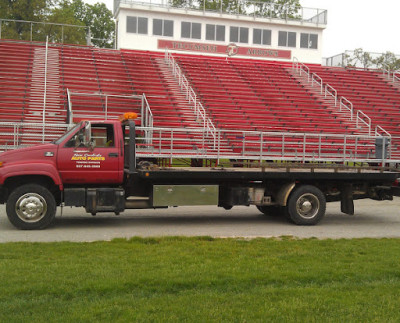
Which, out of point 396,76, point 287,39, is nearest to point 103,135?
point 287,39

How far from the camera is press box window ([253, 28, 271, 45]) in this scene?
34.6 metres

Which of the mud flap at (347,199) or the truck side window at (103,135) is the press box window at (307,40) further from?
the truck side window at (103,135)

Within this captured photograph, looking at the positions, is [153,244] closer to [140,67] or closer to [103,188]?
[103,188]

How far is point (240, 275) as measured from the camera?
6.03 m

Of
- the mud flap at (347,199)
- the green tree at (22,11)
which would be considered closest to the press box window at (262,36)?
the green tree at (22,11)

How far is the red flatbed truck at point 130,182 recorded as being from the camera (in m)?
9.67

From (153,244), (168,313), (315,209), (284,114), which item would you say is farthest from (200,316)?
(284,114)

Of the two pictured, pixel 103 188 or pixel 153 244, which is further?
pixel 103 188

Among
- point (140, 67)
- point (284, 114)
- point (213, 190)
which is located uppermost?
point (140, 67)

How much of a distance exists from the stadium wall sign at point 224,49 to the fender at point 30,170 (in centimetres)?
2425

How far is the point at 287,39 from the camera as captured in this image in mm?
35406

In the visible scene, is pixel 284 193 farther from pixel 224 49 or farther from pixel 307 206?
pixel 224 49

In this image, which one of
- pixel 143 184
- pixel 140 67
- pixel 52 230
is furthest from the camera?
pixel 140 67

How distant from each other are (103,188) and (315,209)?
4851mm
